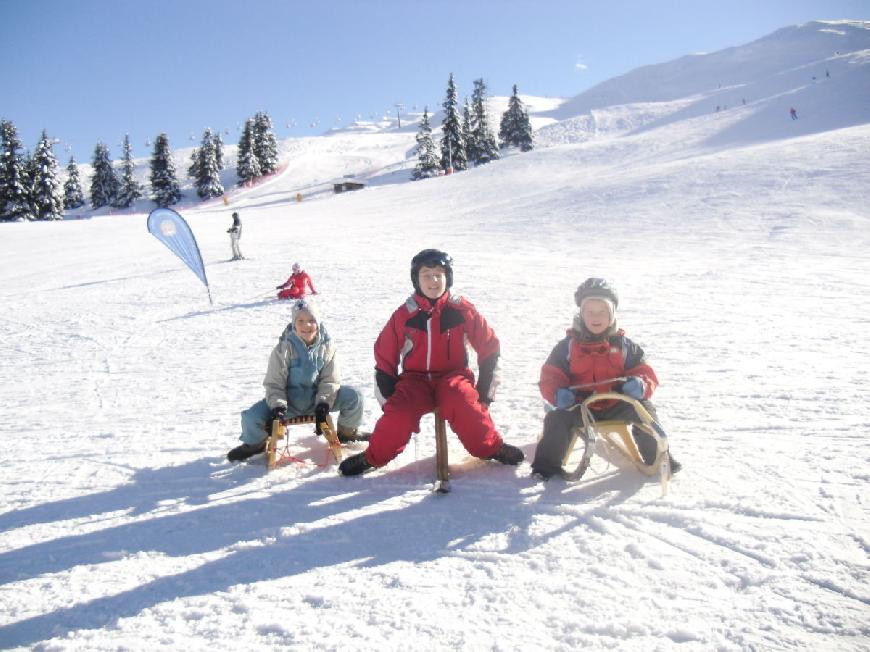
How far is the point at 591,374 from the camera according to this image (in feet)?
11.4

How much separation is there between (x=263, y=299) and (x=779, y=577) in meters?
10.1

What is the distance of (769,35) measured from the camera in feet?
341

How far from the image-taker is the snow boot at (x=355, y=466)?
3561mm

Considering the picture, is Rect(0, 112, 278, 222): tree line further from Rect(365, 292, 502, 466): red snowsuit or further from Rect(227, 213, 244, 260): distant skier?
Rect(365, 292, 502, 466): red snowsuit

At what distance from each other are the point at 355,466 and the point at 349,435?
→ 0.56 meters

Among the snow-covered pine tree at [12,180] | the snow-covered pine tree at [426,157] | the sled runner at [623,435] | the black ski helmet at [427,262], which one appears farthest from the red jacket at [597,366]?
the snow-covered pine tree at [12,180]

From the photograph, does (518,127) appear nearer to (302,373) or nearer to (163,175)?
(163,175)

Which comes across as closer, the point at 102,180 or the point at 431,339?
the point at 431,339

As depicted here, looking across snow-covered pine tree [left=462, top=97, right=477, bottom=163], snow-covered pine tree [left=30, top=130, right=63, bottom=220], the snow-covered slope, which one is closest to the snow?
the snow-covered slope

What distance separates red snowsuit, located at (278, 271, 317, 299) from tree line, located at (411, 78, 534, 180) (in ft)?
134

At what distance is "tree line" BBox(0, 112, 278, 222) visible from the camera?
44.6 m

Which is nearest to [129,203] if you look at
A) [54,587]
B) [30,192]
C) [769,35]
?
[30,192]

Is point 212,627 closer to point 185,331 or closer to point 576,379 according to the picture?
point 576,379

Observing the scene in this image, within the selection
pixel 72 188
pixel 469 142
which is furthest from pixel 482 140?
pixel 72 188
